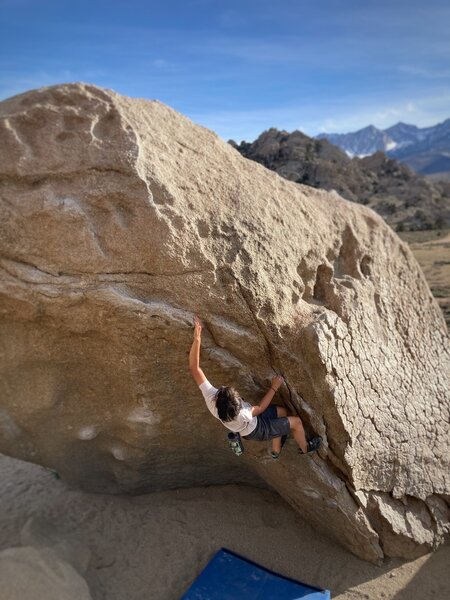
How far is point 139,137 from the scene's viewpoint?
2797 millimetres

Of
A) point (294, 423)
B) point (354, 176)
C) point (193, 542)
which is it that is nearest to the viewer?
point (294, 423)

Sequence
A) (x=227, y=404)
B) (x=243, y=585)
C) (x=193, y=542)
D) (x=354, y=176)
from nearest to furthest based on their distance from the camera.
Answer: (x=227, y=404) < (x=243, y=585) < (x=193, y=542) < (x=354, y=176)

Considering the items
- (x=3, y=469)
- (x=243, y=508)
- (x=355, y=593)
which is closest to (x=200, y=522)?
(x=243, y=508)

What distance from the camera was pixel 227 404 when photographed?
8.39 ft

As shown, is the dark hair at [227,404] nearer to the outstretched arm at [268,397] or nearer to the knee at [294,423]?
the outstretched arm at [268,397]

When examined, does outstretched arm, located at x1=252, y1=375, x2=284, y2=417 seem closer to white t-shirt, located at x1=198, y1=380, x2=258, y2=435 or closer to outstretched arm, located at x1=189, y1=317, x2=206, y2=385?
white t-shirt, located at x1=198, y1=380, x2=258, y2=435

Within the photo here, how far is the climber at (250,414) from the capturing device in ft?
8.47

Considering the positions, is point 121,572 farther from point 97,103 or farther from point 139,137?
point 97,103

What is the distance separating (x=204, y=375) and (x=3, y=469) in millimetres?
2835

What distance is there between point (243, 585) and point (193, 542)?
505 millimetres

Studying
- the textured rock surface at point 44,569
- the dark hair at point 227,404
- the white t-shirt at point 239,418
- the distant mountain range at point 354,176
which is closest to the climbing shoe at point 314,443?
the white t-shirt at point 239,418

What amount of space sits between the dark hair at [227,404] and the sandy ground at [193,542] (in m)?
1.37

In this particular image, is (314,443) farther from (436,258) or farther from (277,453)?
(436,258)

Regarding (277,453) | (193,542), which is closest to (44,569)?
(193,542)
